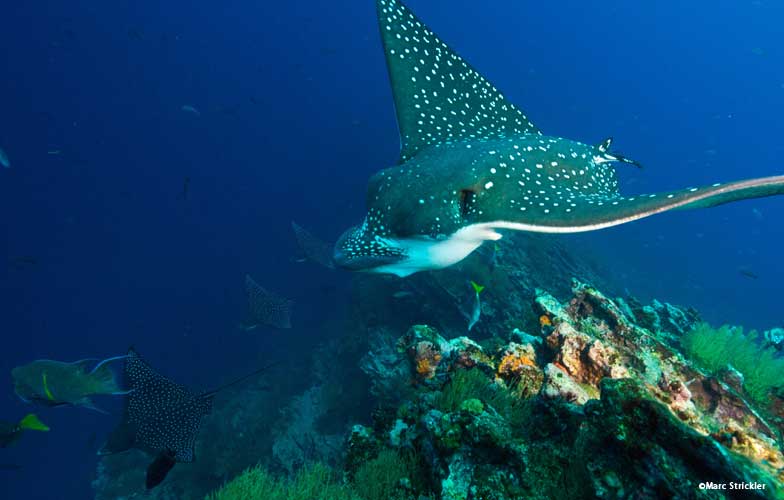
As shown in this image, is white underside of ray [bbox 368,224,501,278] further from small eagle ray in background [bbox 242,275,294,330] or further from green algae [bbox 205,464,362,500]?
small eagle ray in background [bbox 242,275,294,330]

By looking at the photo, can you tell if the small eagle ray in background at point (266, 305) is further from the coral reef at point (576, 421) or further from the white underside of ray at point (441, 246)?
the white underside of ray at point (441, 246)

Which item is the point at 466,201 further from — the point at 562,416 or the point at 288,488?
the point at 288,488

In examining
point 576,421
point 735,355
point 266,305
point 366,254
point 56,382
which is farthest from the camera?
point 266,305

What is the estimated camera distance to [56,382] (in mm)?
6223

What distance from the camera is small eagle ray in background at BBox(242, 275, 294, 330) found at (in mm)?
10250

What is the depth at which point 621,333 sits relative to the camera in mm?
4160

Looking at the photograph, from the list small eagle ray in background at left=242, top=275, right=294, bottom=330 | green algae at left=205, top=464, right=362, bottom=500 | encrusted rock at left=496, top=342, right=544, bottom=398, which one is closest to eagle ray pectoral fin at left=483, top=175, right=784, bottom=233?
encrusted rock at left=496, top=342, right=544, bottom=398

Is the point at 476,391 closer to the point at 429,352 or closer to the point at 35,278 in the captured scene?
the point at 429,352

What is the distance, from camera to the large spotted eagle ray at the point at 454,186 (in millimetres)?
3342

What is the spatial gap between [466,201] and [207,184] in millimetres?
51455

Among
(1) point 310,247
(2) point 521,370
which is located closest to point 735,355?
(2) point 521,370

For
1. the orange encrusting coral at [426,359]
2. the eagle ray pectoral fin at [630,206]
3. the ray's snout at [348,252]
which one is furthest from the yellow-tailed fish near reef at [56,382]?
the eagle ray pectoral fin at [630,206]

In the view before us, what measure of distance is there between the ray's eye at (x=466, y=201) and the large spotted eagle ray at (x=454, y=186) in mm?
11

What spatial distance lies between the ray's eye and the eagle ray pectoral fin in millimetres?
343
